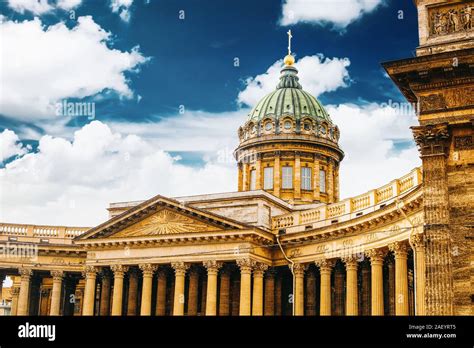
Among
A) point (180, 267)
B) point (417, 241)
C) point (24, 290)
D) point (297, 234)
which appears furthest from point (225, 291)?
point (417, 241)

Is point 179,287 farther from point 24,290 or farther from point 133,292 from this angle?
point 24,290

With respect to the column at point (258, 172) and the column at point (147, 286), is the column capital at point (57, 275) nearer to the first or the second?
the column at point (147, 286)

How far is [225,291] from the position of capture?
51.3 metres

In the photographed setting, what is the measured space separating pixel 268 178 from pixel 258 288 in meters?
18.1

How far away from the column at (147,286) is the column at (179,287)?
5.91ft

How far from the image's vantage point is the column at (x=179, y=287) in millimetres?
49750

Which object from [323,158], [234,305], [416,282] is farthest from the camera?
[323,158]

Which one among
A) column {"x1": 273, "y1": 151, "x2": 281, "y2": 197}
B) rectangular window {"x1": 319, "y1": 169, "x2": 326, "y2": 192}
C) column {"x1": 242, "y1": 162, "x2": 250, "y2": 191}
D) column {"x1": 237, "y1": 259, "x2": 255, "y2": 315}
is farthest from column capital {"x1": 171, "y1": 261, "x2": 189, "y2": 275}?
rectangular window {"x1": 319, "y1": 169, "x2": 326, "y2": 192}
